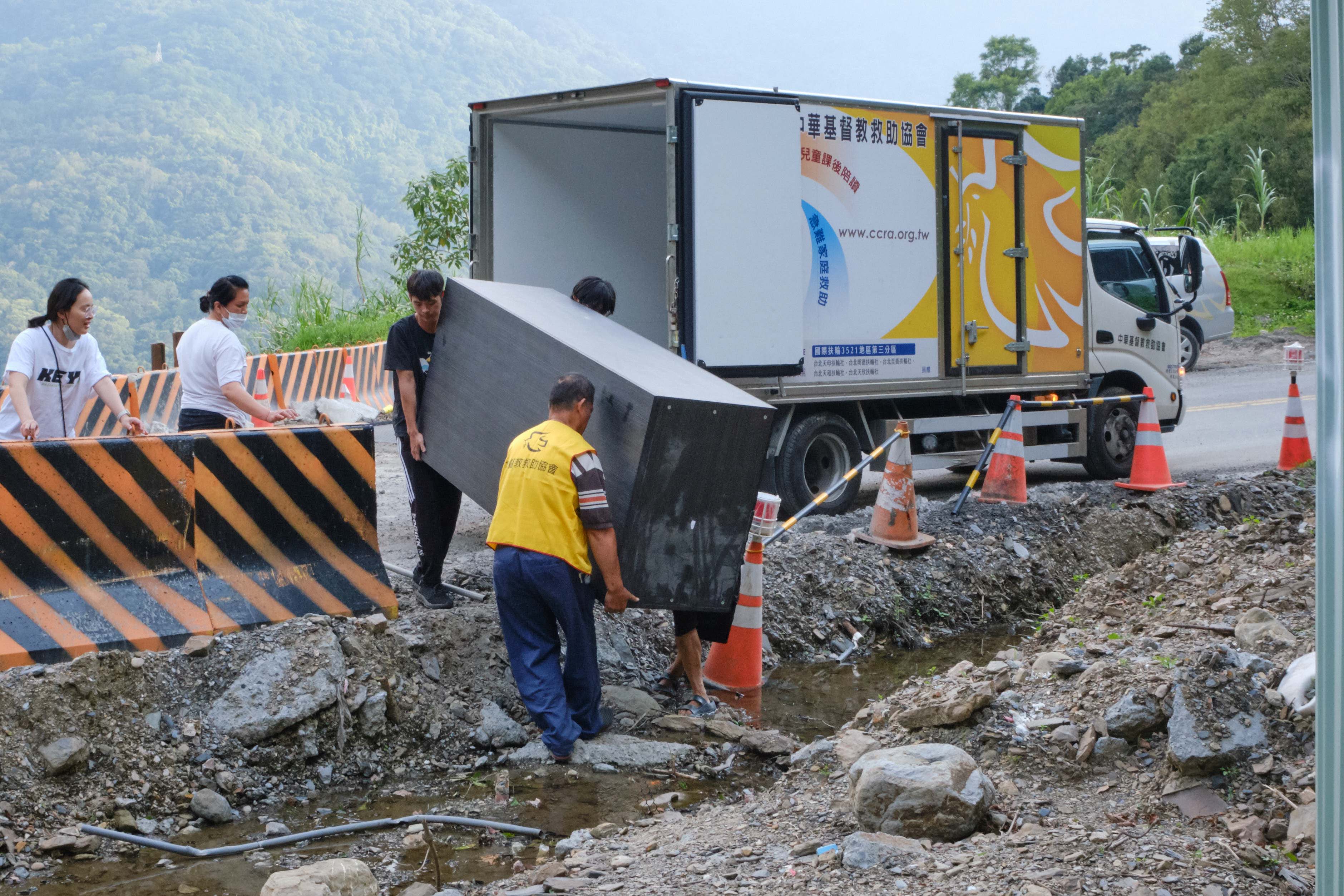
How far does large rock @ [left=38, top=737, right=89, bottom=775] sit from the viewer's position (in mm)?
4199

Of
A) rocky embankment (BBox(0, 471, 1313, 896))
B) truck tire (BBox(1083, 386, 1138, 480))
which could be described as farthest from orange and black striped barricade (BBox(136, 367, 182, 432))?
truck tire (BBox(1083, 386, 1138, 480))

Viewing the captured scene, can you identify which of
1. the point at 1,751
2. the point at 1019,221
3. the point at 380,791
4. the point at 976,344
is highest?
the point at 1019,221

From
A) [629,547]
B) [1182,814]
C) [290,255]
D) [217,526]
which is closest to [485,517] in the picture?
[217,526]

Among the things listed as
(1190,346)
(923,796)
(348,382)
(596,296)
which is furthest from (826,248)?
(1190,346)

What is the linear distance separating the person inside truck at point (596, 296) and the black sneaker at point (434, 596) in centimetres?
174

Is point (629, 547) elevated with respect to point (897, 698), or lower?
elevated

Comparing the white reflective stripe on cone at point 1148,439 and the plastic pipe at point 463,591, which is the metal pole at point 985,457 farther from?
the plastic pipe at point 463,591

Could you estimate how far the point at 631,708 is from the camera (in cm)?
544

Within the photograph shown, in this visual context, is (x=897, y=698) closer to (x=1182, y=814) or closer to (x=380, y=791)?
(x=1182, y=814)

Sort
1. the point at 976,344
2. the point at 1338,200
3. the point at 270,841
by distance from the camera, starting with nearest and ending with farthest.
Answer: the point at 1338,200
the point at 270,841
the point at 976,344

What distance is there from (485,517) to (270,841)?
543 cm

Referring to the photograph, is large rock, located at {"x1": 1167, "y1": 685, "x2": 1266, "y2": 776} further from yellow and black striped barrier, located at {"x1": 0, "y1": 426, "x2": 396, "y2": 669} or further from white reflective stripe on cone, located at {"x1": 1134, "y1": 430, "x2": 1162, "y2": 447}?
white reflective stripe on cone, located at {"x1": 1134, "y1": 430, "x2": 1162, "y2": 447}

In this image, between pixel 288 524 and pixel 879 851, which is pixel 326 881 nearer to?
pixel 879 851

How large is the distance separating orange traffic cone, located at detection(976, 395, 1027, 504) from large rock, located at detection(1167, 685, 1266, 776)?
4.79 metres
